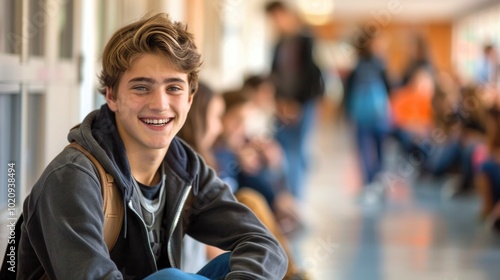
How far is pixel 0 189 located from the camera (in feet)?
8.11

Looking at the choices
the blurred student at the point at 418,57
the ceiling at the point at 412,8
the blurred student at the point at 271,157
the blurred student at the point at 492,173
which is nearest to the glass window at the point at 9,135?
the blurred student at the point at 271,157

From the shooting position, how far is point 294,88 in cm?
738

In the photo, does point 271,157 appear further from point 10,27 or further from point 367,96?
point 10,27

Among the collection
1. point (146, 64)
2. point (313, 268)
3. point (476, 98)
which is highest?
point (146, 64)

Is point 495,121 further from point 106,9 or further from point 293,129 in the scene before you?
point 106,9

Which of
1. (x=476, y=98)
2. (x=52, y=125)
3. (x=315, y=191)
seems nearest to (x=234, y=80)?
(x=315, y=191)

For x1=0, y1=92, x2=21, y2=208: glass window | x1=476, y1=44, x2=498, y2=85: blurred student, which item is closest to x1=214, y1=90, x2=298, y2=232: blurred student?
x1=0, y1=92, x2=21, y2=208: glass window

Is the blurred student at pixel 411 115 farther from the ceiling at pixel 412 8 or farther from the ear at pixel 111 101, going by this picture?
the ear at pixel 111 101

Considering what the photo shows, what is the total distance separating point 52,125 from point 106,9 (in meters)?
1.04

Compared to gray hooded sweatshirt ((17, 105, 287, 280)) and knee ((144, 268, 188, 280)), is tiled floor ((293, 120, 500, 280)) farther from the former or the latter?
knee ((144, 268, 188, 280))

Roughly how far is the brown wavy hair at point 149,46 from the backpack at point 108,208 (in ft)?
0.65

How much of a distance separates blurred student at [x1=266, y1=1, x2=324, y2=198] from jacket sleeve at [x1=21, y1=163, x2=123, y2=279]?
544 cm

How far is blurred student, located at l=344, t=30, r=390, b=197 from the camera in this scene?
8.20 metres

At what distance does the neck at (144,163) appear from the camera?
201cm
